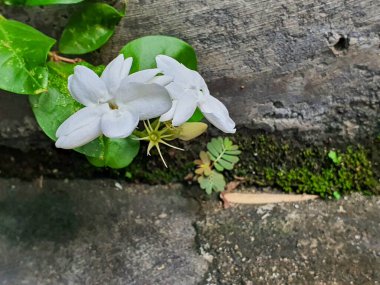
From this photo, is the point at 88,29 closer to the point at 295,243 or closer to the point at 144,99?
the point at 144,99

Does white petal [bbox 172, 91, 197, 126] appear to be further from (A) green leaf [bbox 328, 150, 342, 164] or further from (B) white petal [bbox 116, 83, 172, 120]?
(A) green leaf [bbox 328, 150, 342, 164]

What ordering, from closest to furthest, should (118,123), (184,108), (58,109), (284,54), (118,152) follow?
(118,123) < (184,108) < (58,109) < (118,152) < (284,54)

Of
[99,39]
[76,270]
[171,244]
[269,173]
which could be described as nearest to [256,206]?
[269,173]

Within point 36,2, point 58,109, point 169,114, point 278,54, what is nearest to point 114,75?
point 169,114

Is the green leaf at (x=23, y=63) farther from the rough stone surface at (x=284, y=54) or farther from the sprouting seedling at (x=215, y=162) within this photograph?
the sprouting seedling at (x=215, y=162)

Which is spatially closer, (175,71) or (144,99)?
(144,99)

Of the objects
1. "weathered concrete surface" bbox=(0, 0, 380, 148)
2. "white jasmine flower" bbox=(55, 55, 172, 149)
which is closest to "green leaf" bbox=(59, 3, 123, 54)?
"weathered concrete surface" bbox=(0, 0, 380, 148)

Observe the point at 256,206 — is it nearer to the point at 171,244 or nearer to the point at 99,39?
the point at 171,244

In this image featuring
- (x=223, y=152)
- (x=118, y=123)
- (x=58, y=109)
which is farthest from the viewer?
(x=223, y=152)
